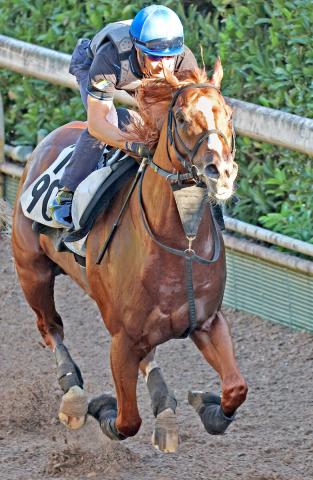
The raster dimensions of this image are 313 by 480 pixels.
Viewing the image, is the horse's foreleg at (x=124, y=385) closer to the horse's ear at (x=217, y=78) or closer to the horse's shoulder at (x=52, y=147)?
the horse's ear at (x=217, y=78)

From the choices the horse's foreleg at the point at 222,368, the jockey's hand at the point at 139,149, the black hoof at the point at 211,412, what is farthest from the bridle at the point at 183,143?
the black hoof at the point at 211,412

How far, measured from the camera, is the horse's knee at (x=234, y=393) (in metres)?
6.44

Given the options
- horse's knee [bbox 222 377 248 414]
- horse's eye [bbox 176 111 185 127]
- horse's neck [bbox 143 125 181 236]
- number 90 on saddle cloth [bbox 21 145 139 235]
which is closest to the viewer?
horse's eye [bbox 176 111 185 127]

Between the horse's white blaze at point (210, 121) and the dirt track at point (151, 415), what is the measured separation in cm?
195

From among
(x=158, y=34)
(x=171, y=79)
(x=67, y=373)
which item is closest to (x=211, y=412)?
(x=67, y=373)

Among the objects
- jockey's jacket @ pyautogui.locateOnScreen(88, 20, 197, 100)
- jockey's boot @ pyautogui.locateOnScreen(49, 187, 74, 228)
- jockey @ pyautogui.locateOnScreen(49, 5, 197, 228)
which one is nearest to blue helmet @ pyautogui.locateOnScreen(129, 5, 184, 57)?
jockey @ pyautogui.locateOnScreen(49, 5, 197, 228)

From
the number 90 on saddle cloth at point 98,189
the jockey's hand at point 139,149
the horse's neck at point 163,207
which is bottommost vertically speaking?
the number 90 on saddle cloth at point 98,189

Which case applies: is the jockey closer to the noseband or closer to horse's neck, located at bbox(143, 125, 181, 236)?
horse's neck, located at bbox(143, 125, 181, 236)

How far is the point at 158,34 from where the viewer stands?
6.25 meters

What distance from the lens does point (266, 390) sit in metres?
8.03

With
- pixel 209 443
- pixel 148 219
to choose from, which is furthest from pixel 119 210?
pixel 209 443

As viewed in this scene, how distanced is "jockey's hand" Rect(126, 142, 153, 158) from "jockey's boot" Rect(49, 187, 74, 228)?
3.32 feet

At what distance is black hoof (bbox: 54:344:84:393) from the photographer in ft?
24.3

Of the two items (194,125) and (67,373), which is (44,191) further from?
(194,125)
